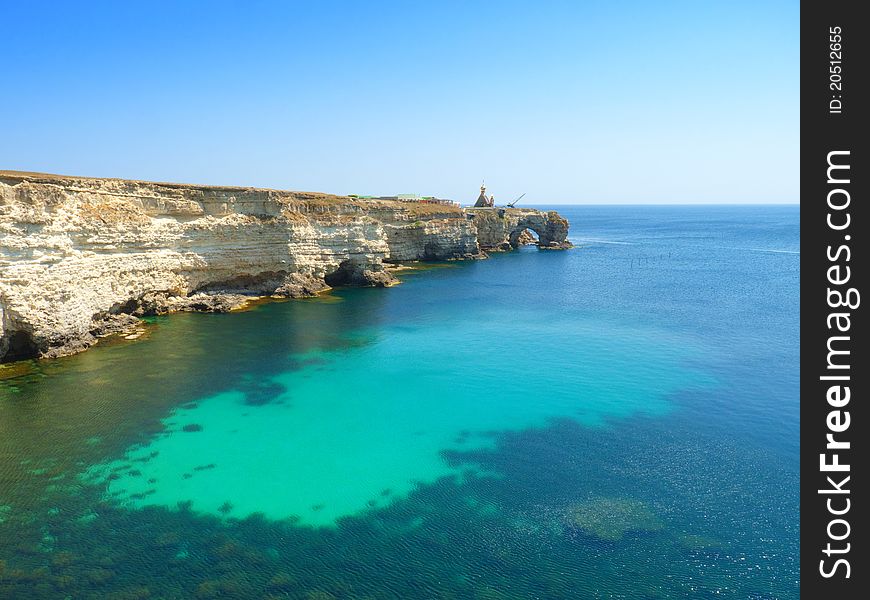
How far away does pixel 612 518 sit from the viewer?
1434cm

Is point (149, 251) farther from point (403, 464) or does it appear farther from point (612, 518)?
point (612, 518)

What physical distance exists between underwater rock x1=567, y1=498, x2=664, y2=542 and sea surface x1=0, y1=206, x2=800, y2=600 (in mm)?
59

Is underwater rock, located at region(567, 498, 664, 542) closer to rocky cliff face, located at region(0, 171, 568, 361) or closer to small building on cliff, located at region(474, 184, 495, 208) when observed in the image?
rocky cliff face, located at region(0, 171, 568, 361)

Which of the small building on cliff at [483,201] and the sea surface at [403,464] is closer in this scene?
the sea surface at [403,464]

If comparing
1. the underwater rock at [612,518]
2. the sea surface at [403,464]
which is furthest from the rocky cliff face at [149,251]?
the underwater rock at [612,518]

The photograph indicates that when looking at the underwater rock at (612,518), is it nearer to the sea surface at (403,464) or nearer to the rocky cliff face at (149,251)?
the sea surface at (403,464)

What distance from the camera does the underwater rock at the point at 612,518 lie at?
45.2 ft

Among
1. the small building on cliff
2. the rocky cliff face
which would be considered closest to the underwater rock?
the rocky cliff face

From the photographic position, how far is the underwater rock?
13.8 metres

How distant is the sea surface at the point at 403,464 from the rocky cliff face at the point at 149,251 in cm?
244

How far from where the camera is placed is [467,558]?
12727 mm
